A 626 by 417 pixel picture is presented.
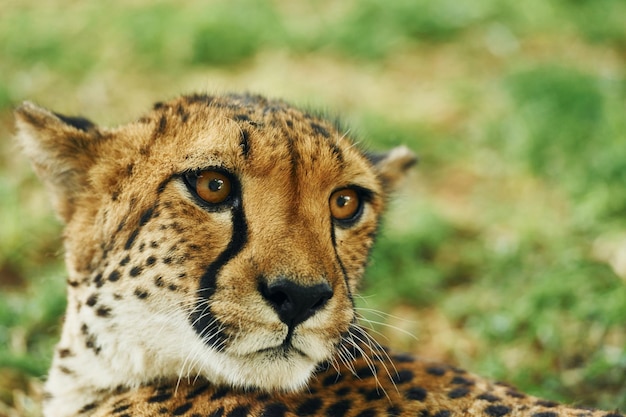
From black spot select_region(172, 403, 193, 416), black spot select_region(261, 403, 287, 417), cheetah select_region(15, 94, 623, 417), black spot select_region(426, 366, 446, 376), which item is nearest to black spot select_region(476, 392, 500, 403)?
cheetah select_region(15, 94, 623, 417)

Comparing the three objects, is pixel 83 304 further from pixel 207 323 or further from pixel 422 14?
pixel 422 14

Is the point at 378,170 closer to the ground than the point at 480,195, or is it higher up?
closer to the ground

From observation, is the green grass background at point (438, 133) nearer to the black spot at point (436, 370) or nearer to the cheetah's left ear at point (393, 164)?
the cheetah's left ear at point (393, 164)

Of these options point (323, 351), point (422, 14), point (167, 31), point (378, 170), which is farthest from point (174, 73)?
point (323, 351)

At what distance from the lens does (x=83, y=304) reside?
196 cm

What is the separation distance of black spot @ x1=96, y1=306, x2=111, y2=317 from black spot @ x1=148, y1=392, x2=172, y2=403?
0.78ft

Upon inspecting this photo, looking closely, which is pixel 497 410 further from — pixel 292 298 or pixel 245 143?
pixel 245 143

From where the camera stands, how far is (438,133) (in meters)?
4.95

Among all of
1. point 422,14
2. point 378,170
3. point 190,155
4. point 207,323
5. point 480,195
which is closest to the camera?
point 207,323

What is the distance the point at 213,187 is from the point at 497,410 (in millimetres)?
868

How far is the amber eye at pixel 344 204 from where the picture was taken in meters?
1.97

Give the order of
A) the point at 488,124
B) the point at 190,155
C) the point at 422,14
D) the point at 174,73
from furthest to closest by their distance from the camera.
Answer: the point at 422,14 → the point at 174,73 → the point at 488,124 → the point at 190,155

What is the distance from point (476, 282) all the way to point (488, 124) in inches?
60.7

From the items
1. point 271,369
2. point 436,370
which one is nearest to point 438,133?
point 436,370
